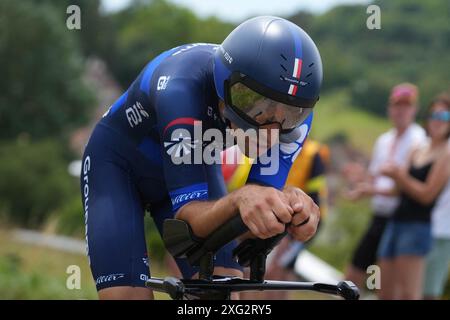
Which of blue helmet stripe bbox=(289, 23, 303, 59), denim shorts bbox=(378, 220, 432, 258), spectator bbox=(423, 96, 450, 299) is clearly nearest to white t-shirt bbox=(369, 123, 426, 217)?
denim shorts bbox=(378, 220, 432, 258)

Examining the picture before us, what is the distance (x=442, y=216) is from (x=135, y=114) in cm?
481

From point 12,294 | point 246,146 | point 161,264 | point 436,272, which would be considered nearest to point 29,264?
point 161,264

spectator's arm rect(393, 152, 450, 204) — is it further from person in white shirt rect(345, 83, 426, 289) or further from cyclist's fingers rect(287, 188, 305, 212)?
cyclist's fingers rect(287, 188, 305, 212)

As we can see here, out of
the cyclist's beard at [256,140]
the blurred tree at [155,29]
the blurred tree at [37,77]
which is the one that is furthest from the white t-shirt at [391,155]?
→ the blurred tree at [155,29]

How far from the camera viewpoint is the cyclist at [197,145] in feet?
12.2

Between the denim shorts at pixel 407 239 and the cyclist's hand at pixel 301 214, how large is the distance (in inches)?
199

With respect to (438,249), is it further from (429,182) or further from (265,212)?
(265,212)

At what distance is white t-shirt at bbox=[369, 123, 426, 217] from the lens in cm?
917

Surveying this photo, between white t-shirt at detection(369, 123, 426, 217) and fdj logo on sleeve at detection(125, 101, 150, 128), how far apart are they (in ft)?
15.4

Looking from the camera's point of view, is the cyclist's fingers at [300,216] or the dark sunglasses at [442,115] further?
the dark sunglasses at [442,115]

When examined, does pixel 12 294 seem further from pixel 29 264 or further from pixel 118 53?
pixel 118 53

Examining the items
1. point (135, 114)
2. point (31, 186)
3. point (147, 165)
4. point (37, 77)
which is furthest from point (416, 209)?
point (37, 77)

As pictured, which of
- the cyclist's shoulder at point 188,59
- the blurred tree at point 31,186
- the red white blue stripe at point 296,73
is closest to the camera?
the red white blue stripe at point 296,73

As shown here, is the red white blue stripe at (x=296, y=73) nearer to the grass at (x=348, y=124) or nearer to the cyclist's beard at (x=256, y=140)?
the cyclist's beard at (x=256, y=140)
